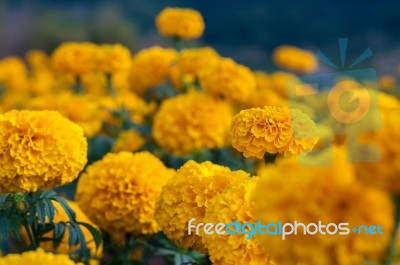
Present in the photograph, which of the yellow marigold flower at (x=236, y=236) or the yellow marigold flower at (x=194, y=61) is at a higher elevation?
the yellow marigold flower at (x=194, y=61)

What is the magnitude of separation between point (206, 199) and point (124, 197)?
0.43 metres

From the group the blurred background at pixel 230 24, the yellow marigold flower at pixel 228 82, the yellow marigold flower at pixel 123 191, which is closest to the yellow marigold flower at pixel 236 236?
the yellow marigold flower at pixel 123 191

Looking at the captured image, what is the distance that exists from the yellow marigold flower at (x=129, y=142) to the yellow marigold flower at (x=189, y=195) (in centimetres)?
102

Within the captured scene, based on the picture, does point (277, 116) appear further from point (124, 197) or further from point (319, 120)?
point (124, 197)

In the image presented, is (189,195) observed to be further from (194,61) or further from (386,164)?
(194,61)

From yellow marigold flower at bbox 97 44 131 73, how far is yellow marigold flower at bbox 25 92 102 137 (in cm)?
17

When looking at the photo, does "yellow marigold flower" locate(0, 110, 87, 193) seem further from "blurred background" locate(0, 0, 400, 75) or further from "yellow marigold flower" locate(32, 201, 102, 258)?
"blurred background" locate(0, 0, 400, 75)

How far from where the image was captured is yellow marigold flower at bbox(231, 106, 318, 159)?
4.09 feet

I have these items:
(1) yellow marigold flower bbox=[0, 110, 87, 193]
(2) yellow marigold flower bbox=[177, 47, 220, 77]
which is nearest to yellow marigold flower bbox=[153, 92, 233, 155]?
(2) yellow marigold flower bbox=[177, 47, 220, 77]

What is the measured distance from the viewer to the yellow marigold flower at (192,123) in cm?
225

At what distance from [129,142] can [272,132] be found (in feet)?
4.18

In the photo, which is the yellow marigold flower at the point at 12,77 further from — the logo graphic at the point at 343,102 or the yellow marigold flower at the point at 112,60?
the logo graphic at the point at 343,102

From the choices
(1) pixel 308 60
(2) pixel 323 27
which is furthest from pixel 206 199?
(2) pixel 323 27

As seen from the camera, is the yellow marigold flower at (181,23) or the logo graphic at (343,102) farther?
the yellow marigold flower at (181,23)
